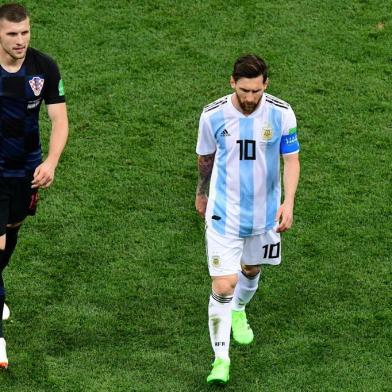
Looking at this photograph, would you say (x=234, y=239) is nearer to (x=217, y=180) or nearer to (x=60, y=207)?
(x=217, y=180)

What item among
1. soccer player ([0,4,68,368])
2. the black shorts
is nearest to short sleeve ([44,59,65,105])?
soccer player ([0,4,68,368])

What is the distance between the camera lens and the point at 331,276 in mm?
10375

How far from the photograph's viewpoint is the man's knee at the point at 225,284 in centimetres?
902

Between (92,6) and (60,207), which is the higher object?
(92,6)

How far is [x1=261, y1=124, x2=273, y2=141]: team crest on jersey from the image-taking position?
349 inches

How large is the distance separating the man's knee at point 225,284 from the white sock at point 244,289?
626 millimetres

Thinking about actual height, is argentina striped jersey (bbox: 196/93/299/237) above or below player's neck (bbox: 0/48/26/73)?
below

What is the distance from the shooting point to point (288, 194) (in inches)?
348

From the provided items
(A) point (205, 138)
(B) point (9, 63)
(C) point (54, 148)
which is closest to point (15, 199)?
(C) point (54, 148)

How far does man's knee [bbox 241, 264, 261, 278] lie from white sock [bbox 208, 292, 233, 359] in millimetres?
505

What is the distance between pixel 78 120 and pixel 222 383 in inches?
157

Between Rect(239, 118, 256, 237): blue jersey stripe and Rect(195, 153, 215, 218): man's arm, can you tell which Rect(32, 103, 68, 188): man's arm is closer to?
Rect(195, 153, 215, 218): man's arm

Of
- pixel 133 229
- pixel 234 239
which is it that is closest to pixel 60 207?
pixel 133 229

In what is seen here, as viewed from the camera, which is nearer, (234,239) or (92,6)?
(234,239)
